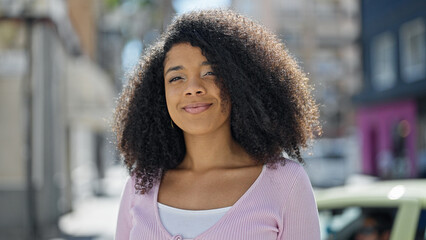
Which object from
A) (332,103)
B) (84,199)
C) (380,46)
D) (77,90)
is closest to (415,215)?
(77,90)

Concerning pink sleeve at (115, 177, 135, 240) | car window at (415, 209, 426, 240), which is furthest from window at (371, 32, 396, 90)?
pink sleeve at (115, 177, 135, 240)

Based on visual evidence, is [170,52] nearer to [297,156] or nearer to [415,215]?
[297,156]

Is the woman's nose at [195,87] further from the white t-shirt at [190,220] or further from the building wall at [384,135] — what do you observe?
the building wall at [384,135]

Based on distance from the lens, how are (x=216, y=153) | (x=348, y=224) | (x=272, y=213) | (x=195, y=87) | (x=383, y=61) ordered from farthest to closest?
(x=383, y=61) → (x=348, y=224) → (x=216, y=153) → (x=195, y=87) → (x=272, y=213)

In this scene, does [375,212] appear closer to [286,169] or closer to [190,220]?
[286,169]

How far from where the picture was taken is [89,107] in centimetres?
1587

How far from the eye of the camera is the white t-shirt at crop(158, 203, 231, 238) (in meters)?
2.18

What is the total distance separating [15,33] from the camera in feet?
38.7

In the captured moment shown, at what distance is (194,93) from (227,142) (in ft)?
0.89

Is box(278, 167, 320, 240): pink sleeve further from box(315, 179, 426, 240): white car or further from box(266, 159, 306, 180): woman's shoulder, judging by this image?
box(315, 179, 426, 240): white car

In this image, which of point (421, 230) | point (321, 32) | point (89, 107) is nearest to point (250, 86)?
point (421, 230)

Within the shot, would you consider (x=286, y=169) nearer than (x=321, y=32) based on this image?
Yes

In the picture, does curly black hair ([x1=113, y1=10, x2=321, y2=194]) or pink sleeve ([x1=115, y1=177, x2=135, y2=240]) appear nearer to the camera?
curly black hair ([x1=113, y1=10, x2=321, y2=194])

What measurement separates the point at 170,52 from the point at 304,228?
87 centimetres
